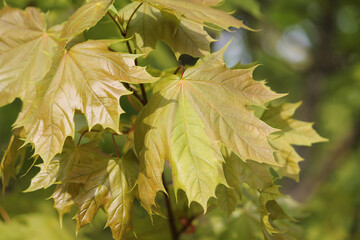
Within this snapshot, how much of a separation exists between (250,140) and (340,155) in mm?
5054

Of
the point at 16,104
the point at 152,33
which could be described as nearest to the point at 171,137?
the point at 152,33

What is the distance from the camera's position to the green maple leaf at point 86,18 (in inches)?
33.9

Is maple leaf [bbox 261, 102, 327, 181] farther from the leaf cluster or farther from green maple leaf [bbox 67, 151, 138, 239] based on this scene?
green maple leaf [bbox 67, 151, 138, 239]

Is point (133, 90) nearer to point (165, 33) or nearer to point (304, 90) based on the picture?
point (165, 33)

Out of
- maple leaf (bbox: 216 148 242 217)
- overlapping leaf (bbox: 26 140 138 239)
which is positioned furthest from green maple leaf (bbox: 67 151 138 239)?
maple leaf (bbox: 216 148 242 217)

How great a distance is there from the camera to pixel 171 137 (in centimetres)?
93

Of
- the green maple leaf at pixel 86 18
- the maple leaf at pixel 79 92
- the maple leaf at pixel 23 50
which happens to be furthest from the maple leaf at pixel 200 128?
the maple leaf at pixel 23 50

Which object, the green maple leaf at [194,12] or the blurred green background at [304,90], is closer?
the green maple leaf at [194,12]

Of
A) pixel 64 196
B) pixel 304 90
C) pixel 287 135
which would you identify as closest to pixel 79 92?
pixel 64 196

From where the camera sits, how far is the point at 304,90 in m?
6.18

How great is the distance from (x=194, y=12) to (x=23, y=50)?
22.3 inches

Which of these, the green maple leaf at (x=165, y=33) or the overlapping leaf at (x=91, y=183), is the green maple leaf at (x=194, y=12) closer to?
the green maple leaf at (x=165, y=33)

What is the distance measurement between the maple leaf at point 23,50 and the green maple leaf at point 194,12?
0.39 m

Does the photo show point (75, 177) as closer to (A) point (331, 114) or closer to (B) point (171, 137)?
(B) point (171, 137)
